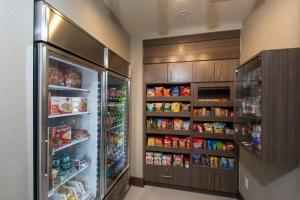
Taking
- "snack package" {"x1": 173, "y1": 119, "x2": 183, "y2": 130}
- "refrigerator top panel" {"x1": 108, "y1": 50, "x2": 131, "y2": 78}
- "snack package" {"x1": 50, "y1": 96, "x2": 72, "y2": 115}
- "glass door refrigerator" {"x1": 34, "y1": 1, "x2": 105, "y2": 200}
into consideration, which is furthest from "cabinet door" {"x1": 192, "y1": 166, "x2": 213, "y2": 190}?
"snack package" {"x1": 50, "y1": 96, "x2": 72, "y2": 115}

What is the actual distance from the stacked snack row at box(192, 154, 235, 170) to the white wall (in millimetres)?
2306

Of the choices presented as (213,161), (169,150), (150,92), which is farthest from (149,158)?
(150,92)

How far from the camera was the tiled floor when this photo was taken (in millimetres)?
2609

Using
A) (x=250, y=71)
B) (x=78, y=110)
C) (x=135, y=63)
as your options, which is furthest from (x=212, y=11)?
(x=78, y=110)

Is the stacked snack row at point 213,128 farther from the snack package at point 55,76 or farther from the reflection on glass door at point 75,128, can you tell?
the snack package at point 55,76

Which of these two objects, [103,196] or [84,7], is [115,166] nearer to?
[103,196]

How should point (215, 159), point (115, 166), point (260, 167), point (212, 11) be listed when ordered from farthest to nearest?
point (215, 159) → point (115, 166) → point (212, 11) → point (260, 167)

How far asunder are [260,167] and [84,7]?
255 cm

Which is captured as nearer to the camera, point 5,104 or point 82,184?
point 5,104

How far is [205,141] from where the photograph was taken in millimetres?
2777

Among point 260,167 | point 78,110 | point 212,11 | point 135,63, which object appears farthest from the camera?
point 135,63

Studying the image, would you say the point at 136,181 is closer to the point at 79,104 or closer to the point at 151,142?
the point at 151,142

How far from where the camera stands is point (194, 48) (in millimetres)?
2807

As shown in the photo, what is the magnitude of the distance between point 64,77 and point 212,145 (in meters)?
2.33
